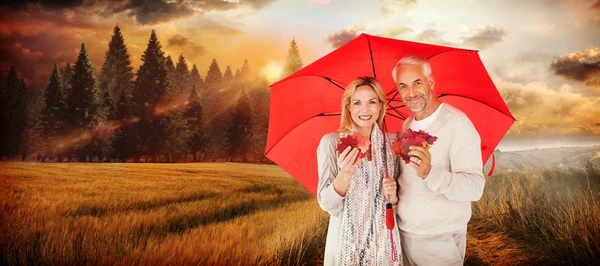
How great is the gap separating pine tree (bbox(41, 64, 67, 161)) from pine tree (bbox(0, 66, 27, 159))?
0.64m

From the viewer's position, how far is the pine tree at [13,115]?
1023 cm

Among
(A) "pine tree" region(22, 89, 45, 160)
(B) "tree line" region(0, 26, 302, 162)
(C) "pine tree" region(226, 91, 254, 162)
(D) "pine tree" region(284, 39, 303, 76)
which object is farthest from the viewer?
(C) "pine tree" region(226, 91, 254, 162)

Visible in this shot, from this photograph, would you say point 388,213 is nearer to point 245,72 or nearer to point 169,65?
point 169,65

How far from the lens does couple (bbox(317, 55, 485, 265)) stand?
2736 mm

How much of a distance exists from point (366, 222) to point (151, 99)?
1341 cm

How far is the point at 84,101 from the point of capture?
12.7 m

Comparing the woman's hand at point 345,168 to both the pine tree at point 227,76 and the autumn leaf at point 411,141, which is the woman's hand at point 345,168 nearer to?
the autumn leaf at point 411,141

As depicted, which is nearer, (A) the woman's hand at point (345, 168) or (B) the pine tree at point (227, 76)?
(A) the woman's hand at point (345, 168)

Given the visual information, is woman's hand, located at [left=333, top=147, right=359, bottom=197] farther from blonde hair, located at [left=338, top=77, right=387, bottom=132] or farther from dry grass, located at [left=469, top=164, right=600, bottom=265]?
dry grass, located at [left=469, top=164, right=600, bottom=265]

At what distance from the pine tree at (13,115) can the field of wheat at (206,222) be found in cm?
77

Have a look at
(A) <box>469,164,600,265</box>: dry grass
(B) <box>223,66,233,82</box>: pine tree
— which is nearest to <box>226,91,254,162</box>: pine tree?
(B) <box>223,66,233,82</box>: pine tree

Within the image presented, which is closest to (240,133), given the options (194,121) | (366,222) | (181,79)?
(194,121)

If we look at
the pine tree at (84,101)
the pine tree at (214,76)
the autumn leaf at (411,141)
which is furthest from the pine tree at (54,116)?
the autumn leaf at (411,141)

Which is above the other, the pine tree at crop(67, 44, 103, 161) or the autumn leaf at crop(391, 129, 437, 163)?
the pine tree at crop(67, 44, 103, 161)
